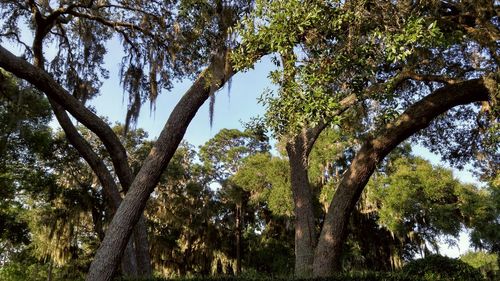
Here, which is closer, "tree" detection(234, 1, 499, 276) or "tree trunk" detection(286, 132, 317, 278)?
"tree" detection(234, 1, 499, 276)

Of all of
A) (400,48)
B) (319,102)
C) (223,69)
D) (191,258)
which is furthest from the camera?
(191,258)

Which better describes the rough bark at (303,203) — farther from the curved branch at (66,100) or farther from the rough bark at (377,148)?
the curved branch at (66,100)

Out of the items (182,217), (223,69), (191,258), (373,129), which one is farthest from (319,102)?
(191,258)

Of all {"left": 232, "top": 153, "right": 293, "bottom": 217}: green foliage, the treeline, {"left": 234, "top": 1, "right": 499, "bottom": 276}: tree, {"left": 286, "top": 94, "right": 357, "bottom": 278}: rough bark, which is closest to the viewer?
{"left": 234, "top": 1, "right": 499, "bottom": 276}: tree

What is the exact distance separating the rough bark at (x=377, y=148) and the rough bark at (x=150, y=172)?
2.89 meters

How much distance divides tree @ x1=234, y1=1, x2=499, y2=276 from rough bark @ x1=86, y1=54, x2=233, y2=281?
92.3 inches

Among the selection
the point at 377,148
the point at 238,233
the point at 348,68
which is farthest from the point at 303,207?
the point at 238,233

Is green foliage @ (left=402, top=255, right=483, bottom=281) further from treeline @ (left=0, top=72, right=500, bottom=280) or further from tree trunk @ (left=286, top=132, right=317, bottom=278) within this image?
treeline @ (left=0, top=72, right=500, bottom=280)

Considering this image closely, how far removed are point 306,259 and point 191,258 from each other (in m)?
16.3

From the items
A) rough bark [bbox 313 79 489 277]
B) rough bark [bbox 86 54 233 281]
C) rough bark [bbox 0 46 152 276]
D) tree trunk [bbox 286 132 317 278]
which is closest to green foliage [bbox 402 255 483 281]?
tree trunk [bbox 286 132 317 278]

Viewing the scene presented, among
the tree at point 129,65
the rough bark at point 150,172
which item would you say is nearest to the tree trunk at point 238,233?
the tree at point 129,65

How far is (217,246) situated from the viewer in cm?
2241

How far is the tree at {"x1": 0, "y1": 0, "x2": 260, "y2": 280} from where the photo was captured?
724cm

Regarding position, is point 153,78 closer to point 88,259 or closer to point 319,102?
point 319,102
